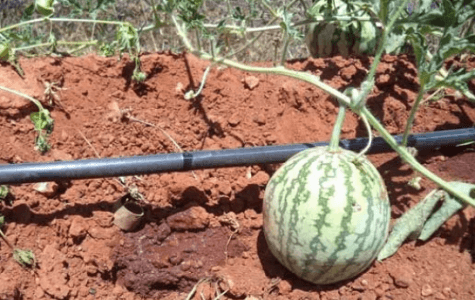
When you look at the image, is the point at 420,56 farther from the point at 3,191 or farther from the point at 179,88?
the point at 3,191

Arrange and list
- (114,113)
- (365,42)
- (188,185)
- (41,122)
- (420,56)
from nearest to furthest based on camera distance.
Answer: (420,56) → (41,122) → (188,185) → (114,113) → (365,42)

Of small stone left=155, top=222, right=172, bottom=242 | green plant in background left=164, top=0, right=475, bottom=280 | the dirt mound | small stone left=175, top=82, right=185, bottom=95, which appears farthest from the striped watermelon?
small stone left=175, top=82, right=185, bottom=95

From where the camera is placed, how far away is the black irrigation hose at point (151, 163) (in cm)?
218

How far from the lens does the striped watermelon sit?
189cm

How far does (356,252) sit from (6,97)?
1668mm

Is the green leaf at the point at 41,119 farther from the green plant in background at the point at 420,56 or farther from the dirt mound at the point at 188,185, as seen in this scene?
the green plant in background at the point at 420,56

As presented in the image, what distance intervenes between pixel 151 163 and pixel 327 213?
763 millimetres

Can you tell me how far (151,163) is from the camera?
7.29 ft

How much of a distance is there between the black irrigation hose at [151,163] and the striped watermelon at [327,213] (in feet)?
0.85

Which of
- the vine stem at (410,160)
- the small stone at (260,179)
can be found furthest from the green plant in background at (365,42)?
the small stone at (260,179)

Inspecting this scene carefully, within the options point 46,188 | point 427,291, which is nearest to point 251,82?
point 46,188

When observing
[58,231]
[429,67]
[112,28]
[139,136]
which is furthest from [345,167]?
[112,28]

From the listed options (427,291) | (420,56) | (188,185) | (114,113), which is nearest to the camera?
(420,56)

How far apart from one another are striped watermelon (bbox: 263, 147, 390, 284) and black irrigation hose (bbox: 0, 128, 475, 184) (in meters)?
0.26
